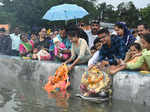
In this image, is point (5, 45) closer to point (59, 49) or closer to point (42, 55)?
point (42, 55)

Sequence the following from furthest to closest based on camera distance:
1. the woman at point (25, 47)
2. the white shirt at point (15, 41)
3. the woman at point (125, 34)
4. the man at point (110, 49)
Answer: the white shirt at point (15, 41)
the woman at point (25, 47)
the woman at point (125, 34)
the man at point (110, 49)

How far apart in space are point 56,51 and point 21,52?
2275mm

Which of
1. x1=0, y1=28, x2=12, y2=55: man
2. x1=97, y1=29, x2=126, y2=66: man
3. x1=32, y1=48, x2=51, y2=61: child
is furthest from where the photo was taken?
x1=0, y1=28, x2=12, y2=55: man

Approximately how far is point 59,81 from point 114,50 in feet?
5.39

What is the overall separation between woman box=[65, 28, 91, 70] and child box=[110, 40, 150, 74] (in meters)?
1.14

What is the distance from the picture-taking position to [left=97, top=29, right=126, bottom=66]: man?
21.0 feet

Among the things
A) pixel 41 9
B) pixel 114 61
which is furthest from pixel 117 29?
pixel 41 9

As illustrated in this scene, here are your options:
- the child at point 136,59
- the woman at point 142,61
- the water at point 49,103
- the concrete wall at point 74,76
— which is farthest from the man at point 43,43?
the woman at point 142,61

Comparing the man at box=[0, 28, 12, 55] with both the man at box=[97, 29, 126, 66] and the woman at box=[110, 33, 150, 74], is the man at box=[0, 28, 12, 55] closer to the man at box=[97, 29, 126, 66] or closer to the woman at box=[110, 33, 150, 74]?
the man at box=[97, 29, 126, 66]

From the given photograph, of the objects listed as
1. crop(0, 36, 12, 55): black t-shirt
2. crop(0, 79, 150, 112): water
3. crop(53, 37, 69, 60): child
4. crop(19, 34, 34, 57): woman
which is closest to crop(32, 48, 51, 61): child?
crop(53, 37, 69, 60): child

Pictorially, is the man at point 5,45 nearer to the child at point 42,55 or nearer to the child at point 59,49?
the child at point 42,55

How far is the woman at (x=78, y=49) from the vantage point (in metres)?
7.10

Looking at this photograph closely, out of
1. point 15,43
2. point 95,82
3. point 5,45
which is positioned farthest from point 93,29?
point 15,43

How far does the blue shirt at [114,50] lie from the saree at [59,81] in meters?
1.16
